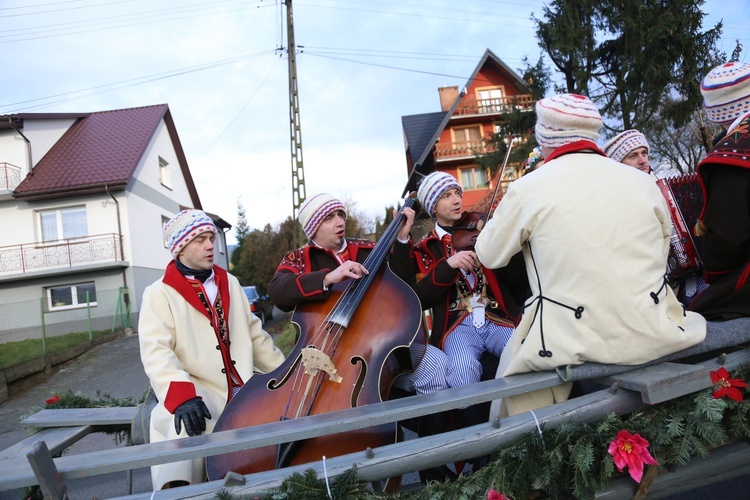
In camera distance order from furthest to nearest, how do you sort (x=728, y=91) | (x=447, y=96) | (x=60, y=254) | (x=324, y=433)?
(x=447, y=96) → (x=60, y=254) → (x=728, y=91) → (x=324, y=433)

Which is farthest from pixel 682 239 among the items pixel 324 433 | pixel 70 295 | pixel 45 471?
pixel 70 295

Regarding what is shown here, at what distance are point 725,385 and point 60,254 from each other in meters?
21.2

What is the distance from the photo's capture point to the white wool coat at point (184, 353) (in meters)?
2.55

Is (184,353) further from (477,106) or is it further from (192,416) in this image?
(477,106)

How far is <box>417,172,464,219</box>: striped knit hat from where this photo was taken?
3332mm

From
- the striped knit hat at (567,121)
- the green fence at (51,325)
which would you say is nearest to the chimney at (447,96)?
the green fence at (51,325)

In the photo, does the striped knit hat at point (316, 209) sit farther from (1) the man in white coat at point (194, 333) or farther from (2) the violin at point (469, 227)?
(2) the violin at point (469, 227)

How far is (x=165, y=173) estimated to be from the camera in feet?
78.5

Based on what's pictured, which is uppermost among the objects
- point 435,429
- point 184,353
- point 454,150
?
point 454,150

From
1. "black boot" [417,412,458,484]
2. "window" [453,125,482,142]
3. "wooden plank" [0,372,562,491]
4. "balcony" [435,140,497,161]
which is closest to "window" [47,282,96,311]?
"balcony" [435,140,497,161]

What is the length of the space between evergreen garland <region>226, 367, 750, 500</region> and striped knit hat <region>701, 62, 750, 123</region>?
55.5 inches

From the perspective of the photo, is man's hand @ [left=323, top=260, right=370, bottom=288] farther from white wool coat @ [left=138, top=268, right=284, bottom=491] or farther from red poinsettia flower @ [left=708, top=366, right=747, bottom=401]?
red poinsettia flower @ [left=708, top=366, right=747, bottom=401]

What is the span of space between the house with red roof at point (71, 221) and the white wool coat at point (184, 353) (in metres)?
16.0

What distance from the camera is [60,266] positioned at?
62.0 ft
